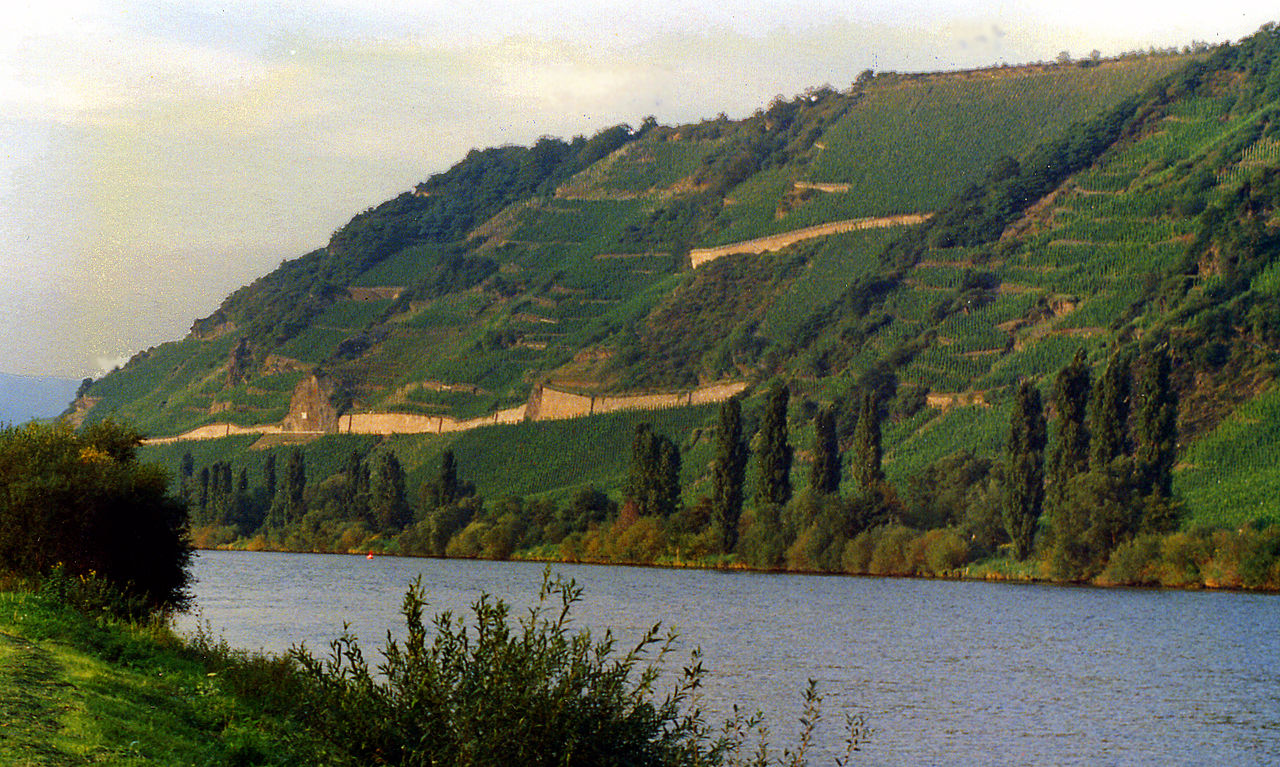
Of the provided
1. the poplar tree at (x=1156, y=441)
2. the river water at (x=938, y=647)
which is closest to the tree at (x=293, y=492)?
the river water at (x=938, y=647)

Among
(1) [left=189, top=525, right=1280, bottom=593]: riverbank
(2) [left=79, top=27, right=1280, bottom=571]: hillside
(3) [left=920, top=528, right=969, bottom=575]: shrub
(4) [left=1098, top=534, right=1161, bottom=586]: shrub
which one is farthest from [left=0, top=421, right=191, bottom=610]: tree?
(2) [left=79, top=27, right=1280, bottom=571]: hillside

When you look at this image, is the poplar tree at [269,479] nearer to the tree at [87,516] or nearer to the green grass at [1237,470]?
the green grass at [1237,470]

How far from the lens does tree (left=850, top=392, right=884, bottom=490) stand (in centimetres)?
9056

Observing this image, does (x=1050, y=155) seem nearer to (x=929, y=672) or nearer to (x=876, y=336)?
(x=876, y=336)

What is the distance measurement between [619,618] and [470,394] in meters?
122

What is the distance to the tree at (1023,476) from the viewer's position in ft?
252

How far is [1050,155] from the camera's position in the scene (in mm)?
159375

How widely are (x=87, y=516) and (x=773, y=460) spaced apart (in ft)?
200

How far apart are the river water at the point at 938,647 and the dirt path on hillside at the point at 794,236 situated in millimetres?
99187

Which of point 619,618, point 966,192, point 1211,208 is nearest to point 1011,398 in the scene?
point 1211,208

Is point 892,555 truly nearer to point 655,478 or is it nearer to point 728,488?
point 728,488

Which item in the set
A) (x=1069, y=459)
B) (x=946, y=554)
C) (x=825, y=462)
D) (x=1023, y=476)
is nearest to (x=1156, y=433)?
(x=1069, y=459)

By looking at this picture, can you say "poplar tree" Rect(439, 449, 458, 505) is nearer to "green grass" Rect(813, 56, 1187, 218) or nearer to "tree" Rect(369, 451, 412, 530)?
"tree" Rect(369, 451, 412, 530)

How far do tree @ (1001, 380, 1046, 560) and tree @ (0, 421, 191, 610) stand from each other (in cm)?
5052
